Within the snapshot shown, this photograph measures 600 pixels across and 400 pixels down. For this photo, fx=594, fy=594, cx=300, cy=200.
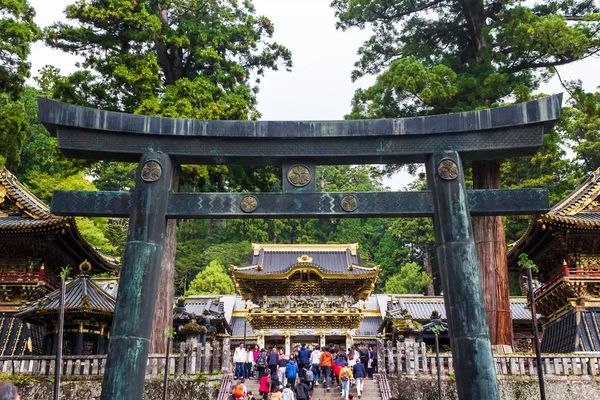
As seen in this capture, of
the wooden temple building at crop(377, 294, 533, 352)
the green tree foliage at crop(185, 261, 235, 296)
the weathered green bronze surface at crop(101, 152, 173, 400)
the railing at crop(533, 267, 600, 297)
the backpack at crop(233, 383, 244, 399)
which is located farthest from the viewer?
the green tree foliage at crop(185, 261, 235, 296)

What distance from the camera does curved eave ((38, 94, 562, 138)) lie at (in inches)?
303

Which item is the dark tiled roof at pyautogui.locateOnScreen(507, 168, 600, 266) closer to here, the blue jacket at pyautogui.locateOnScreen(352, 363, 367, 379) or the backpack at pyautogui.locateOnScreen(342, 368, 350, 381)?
the blue jacket at pyautogui.locateOnScreen(352, 363, 367, 379)

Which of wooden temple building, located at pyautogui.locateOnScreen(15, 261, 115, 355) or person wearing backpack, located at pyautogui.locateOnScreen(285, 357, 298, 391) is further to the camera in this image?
wooden temple building, located at pyautogui.locateOnScreen(15, 261, 115, 355)

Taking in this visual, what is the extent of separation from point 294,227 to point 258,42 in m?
32.7

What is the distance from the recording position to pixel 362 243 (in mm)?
50406

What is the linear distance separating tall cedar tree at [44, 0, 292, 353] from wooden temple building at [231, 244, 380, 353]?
1211 cm

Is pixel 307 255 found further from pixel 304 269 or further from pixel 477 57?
pixel 477 57

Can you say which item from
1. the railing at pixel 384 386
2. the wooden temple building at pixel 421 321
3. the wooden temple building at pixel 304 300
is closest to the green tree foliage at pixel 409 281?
the wooden temple building at pixel 421 321

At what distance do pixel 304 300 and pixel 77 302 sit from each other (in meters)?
13.5

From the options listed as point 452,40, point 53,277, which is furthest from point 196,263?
point 452,40

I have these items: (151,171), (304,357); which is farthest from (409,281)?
(151,171)

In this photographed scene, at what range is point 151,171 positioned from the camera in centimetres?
772

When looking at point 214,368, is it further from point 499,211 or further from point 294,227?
point 294,227

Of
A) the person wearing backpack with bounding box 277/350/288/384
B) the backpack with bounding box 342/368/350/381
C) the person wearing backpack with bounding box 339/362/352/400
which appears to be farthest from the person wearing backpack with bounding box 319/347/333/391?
the backpack with bounding box 342/368/350/381
